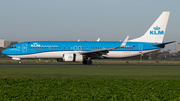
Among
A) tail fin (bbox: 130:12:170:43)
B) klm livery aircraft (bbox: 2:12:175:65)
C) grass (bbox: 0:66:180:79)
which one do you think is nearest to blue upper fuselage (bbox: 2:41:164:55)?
klm livery aircraft (bbox: 2:12:175:65)

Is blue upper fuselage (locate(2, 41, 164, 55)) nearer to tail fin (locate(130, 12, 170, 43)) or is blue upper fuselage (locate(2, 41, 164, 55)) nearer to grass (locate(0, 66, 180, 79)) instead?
tail fin (locate(130, 12, 170, 43))

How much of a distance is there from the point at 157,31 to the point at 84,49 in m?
13.1

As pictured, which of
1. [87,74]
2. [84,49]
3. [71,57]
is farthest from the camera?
[84,49]

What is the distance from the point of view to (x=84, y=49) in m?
44.6

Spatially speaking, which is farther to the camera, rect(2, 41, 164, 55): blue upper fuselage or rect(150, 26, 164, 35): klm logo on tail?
rect(150, 26, 164, 35): klm logo on tail

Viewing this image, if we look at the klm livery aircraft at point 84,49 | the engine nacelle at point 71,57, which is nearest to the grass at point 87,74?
the engine nacelle at point 71,57

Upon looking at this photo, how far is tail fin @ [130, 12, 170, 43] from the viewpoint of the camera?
1832 inches

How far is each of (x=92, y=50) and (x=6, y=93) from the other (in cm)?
3066

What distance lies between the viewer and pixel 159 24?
46.7m

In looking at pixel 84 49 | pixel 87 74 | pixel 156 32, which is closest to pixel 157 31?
pixel 156 32

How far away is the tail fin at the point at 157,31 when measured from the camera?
4653 centimetres

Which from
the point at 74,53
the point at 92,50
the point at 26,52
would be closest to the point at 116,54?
the point at 92,50

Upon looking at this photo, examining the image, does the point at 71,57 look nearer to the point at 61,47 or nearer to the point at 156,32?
the point at 61,47

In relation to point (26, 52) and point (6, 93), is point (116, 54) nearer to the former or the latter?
point (26, 52)
